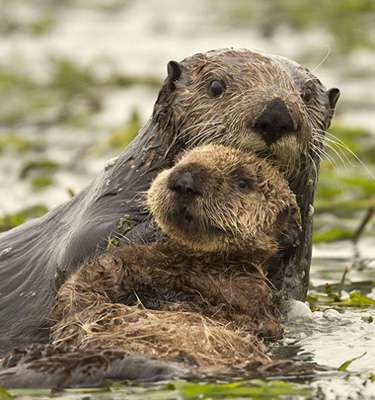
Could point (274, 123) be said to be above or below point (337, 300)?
above

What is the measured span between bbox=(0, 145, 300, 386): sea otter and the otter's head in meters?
0.16

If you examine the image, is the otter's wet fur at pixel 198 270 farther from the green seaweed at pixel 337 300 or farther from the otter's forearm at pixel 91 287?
the green seaweed at pixel 337 300

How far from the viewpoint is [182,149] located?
21.5 feet

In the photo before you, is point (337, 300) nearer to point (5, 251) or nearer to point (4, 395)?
point (5, 251)

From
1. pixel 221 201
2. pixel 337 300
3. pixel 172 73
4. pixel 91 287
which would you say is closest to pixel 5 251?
pixel 172 73

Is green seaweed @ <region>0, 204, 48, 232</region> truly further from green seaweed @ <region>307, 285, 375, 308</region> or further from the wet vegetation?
green seaweed @ <region>307, 285, 375, 308</region>

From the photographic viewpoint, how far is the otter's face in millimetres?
5676

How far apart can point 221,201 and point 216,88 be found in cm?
97

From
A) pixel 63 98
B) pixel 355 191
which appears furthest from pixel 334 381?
pixel 63 98

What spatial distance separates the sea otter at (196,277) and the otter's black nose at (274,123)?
0.12 metres

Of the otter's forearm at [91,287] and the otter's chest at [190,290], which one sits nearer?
the otter's forearm at [91,287]

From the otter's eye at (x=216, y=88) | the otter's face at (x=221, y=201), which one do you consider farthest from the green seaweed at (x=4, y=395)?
the otter's eye at (x=216, y=88)

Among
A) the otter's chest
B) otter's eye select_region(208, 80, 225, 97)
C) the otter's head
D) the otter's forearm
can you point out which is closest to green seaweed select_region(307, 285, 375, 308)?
the otter's head

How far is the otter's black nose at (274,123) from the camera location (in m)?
6.08
